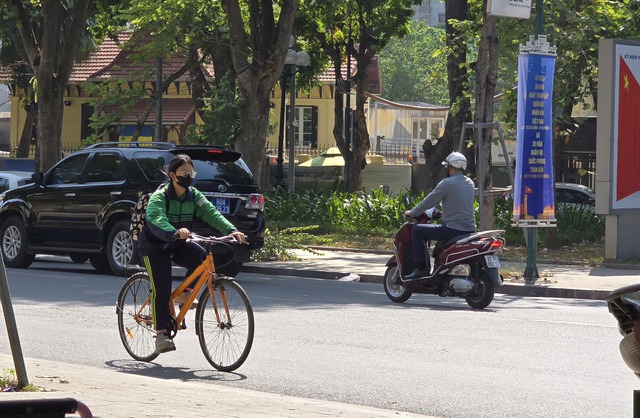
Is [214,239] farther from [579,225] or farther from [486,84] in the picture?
[579,225]

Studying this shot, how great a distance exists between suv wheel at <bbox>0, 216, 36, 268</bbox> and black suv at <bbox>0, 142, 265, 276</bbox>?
16 millimetres

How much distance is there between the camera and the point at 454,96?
2991 cm

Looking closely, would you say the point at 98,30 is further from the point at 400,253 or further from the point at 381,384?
the point at 381,384

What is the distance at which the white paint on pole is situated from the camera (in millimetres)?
18078

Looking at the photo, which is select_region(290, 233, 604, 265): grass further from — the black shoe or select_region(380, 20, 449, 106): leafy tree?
select_region(380, 20, 449, 106): leafy tree

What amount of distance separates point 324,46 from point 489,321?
30200mm

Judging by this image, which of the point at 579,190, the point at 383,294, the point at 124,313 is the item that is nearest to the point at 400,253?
the point at 383,294

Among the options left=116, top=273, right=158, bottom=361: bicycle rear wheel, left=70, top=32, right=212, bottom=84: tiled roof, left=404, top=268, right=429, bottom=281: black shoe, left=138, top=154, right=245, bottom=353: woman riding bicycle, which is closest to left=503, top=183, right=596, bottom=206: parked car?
left=404, top=268, right=429, bottom=281: black shoe

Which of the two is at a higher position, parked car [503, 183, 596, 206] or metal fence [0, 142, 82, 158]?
metal fence [0, 142, 82, 158]

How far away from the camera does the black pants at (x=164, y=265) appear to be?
32.2 ft

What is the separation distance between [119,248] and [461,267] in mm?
5874

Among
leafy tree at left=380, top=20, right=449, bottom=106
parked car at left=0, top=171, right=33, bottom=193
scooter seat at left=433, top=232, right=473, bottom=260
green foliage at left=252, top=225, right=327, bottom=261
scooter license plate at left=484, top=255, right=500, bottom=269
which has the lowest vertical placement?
green foliage at left=252, top=225, right=327, bottom=261

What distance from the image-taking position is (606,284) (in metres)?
17.9

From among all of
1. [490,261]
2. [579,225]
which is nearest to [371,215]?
[579,225]
